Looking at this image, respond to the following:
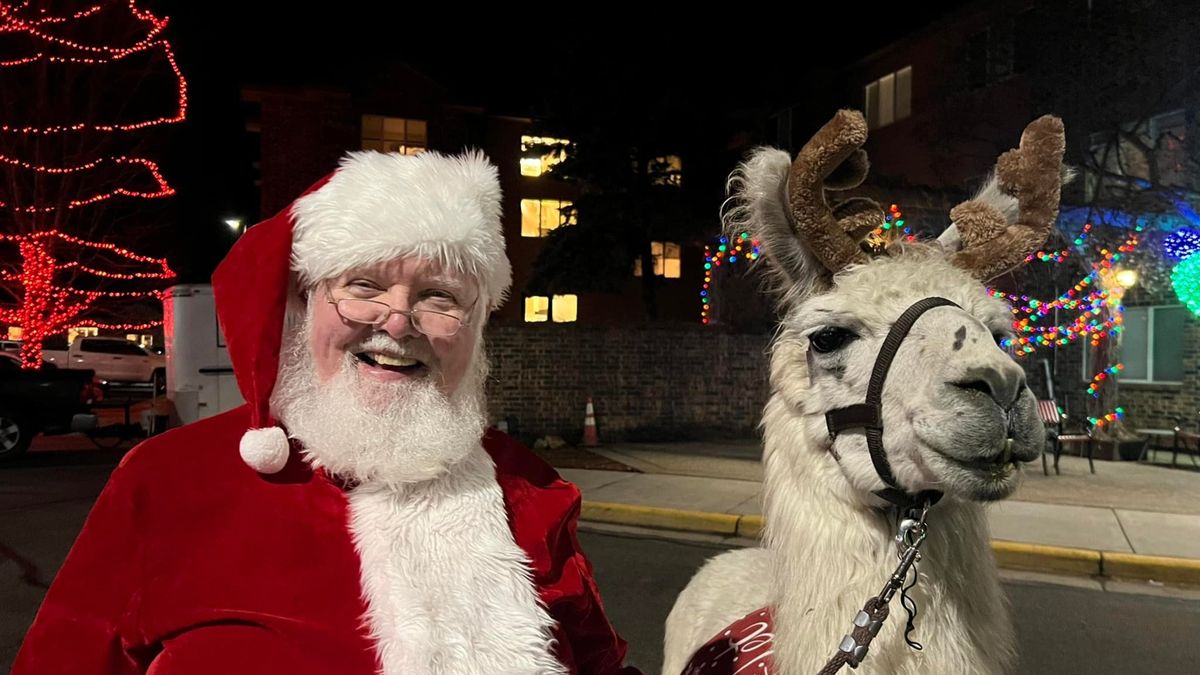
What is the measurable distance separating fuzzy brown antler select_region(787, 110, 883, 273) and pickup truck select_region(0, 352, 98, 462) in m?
12.2

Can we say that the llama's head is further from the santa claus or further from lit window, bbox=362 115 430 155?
lit window, bbox=362 115 430 155

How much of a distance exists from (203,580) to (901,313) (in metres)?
1.57

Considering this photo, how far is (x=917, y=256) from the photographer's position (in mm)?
1857

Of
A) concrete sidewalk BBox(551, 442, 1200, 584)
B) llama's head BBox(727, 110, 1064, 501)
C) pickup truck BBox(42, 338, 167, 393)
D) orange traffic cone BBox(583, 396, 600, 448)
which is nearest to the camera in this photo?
llama's head BBox(727, 110, 1064, 501)

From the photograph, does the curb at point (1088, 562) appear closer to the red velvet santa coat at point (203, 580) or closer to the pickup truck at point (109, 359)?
the red velvet santa coat at point (203, 580)

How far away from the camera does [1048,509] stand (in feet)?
24.1

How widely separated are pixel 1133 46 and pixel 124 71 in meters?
20.5

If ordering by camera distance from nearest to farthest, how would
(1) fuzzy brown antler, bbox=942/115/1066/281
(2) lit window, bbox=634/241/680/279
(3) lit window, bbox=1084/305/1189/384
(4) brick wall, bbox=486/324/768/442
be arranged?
(1) fuzzy brown antler, bbox=942/115/1066/281
(3) lit window, bbox=1084/305/1189/384
(4) brick wall, bbox=486/324/768/442
(2) lit window, bbox=634/241/680/279

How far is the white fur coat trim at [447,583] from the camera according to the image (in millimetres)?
1344

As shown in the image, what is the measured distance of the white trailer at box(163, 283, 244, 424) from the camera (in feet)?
32.6

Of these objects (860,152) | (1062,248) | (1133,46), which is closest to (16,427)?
(860,152)

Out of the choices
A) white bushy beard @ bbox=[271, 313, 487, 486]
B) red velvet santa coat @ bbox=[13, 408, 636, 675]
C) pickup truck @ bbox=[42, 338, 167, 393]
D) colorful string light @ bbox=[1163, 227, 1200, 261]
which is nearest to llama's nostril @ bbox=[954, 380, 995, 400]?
white bushy beard @ bbox=[271, 313, 487, 486]

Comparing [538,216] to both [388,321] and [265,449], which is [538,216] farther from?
[265,449]

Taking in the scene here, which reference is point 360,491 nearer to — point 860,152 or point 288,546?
point 288,546
